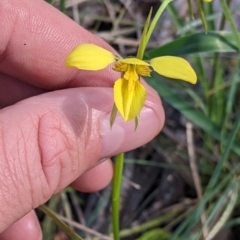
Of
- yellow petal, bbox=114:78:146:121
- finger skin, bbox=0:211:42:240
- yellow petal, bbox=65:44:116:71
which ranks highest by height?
yellow petal, bbox=65:44:116:71

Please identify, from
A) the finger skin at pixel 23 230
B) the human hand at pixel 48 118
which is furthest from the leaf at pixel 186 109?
the finger skin at pixel 23 230

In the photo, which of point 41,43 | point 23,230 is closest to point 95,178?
point 23,230

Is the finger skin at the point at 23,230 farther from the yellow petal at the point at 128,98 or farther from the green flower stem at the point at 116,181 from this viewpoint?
the yellow petal at the point at 128,98

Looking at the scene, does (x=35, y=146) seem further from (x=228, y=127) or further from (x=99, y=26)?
(x=99, y=26)

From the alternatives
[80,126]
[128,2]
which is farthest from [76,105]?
[128,2]

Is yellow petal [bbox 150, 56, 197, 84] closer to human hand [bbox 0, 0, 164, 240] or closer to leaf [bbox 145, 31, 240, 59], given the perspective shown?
human hand [bbox 0, 0, 164, 240]

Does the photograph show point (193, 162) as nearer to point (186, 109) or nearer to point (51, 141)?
point (186, 109)

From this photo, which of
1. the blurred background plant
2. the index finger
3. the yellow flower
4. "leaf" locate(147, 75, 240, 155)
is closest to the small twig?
the blurred background plant
